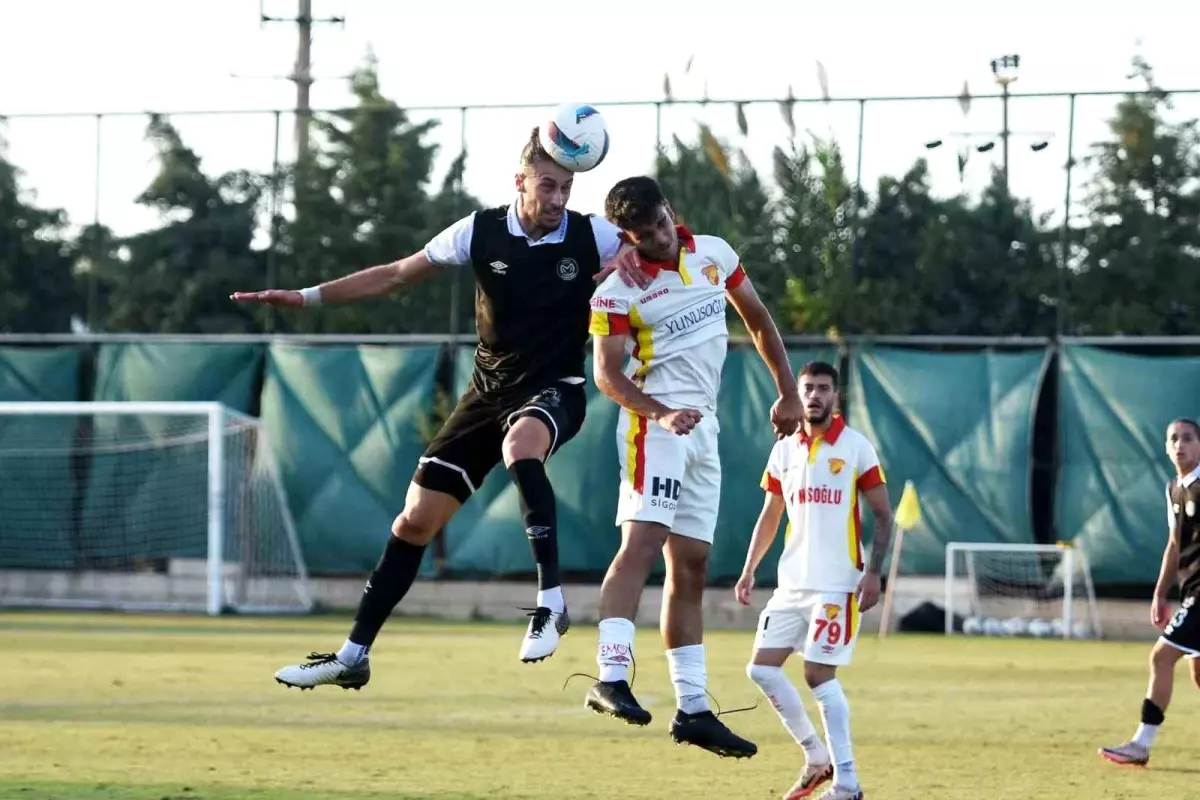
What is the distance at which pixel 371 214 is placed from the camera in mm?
29578

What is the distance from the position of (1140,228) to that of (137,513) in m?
14.2

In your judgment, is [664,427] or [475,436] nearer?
[664,427]

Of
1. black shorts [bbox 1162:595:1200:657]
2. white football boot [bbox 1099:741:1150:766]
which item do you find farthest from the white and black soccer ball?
white football boot [bbox 1099:741:1150:766]

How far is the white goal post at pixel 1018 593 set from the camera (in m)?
25.6

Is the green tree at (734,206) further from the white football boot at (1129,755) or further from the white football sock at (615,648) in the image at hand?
the white football sock at (615,648)

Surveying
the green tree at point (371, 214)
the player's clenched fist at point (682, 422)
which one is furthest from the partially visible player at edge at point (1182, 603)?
the green tree at point (371, 214)

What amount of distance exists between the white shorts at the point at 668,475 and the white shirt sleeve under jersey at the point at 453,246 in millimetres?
987

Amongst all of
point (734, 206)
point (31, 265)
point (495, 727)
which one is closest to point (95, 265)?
point (31, 265)

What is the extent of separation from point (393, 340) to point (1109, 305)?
9.73 metres

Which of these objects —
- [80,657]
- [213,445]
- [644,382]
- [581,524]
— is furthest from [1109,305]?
[644,382]

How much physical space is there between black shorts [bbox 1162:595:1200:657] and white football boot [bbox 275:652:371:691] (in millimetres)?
5431

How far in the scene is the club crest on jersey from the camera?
888cm

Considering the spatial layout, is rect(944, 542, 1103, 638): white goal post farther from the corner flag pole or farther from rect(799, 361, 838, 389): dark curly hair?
rect(799, 361, 838, 389): dark curly hair

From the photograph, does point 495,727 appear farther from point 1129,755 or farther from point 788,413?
point 788,413
